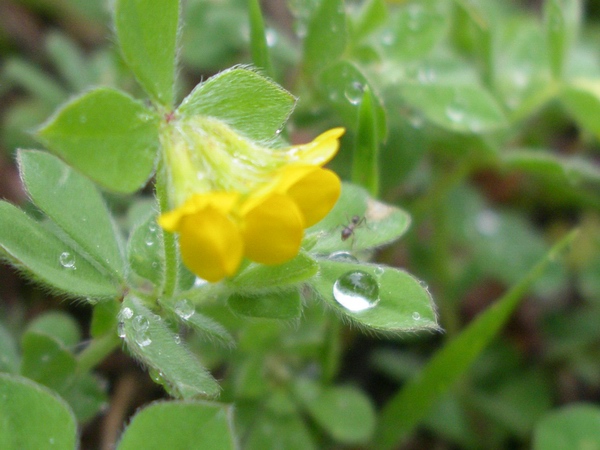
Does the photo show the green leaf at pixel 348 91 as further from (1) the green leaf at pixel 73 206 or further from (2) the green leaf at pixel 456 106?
(1) the green leaf at pixel 73 206

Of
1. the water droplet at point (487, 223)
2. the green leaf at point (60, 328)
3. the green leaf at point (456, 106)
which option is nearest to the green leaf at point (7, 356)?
the green leaf at point (60, 328)

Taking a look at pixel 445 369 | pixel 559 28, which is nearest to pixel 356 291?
pixel 445 369

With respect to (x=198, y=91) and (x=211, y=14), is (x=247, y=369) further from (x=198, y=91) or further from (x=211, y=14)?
(x=211, y=14)

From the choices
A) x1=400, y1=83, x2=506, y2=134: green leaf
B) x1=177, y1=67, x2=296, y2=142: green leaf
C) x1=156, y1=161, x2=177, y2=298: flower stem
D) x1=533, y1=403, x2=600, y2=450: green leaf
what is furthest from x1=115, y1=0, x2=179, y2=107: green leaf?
x1=533, y1=403, x2=600, y2=450: green leaf

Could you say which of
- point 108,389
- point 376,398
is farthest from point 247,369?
point 376,398

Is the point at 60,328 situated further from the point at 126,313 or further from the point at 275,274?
the point at 275,274

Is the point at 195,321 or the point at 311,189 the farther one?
the point at 195,321
